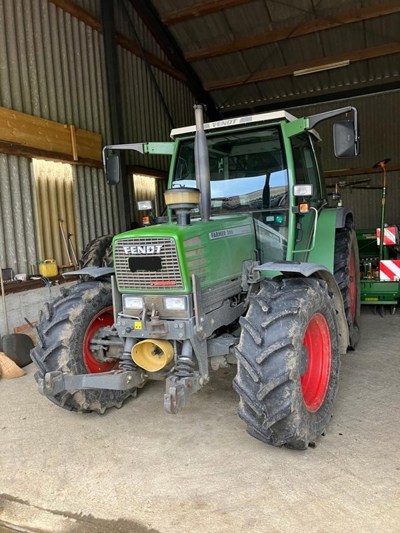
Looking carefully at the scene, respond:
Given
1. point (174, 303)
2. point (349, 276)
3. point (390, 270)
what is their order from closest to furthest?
point (174, 303) → point (349, 276) → point (390, 270)

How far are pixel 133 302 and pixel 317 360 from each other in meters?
1.39

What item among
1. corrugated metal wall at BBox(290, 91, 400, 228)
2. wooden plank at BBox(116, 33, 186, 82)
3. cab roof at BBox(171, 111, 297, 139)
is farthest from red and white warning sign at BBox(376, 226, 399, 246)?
corrugated metal wall at BBox(290, 91, 400, 228)

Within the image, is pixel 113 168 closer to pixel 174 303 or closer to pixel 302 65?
pixel 174 303

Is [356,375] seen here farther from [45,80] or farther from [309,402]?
[45,80]

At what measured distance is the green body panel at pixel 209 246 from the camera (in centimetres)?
286

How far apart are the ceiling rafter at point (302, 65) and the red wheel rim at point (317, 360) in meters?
9.31

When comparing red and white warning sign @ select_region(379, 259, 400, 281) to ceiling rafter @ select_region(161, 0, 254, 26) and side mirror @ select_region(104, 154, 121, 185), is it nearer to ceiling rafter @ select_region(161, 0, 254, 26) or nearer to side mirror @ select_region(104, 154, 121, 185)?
side mirror @ select_region(104, 154, 121, 185)

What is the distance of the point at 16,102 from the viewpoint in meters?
6.31

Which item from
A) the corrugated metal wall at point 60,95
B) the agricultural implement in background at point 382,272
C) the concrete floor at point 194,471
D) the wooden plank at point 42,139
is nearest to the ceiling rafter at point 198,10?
the corrugated metal wall at point 60,95

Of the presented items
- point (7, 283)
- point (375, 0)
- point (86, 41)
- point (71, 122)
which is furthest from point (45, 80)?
point (375, 0)

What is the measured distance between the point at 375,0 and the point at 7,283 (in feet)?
28.8

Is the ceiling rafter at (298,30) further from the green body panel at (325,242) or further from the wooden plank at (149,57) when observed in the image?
the green body panel at (325,242)


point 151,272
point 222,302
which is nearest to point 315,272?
point 222,302

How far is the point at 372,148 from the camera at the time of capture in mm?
13062
